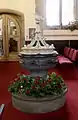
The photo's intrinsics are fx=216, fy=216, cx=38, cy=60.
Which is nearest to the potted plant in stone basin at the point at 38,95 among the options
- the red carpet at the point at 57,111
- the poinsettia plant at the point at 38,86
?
the poinsettia plant at the point at 38,86

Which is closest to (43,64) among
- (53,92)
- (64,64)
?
(53,92)

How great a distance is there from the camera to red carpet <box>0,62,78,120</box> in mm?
3457

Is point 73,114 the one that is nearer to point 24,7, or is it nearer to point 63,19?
point 24,7

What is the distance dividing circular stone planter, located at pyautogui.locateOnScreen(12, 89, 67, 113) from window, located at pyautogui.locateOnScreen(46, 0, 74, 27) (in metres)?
4.02

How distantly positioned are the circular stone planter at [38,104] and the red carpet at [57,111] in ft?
0.35

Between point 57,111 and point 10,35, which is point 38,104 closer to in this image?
point 57,111

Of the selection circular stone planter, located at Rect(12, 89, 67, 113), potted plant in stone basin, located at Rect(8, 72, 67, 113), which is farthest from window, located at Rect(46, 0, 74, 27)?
circular stone planter, located at Rect(12, 89, 67, 113)

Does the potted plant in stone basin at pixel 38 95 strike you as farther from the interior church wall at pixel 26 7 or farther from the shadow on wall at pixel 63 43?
the shadow on wall at pixel 63 43

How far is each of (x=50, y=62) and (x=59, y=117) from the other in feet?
4.21

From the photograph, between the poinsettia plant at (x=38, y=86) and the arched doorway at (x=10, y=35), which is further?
the arched doorway at (x=10, y=35)

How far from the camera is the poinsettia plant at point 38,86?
12.3 ft

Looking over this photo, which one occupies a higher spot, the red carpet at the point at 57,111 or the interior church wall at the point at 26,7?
the interior church wall at the point at 26,7

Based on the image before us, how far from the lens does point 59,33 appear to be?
7.08m

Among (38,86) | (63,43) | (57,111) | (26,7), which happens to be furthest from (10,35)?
(57,111)
